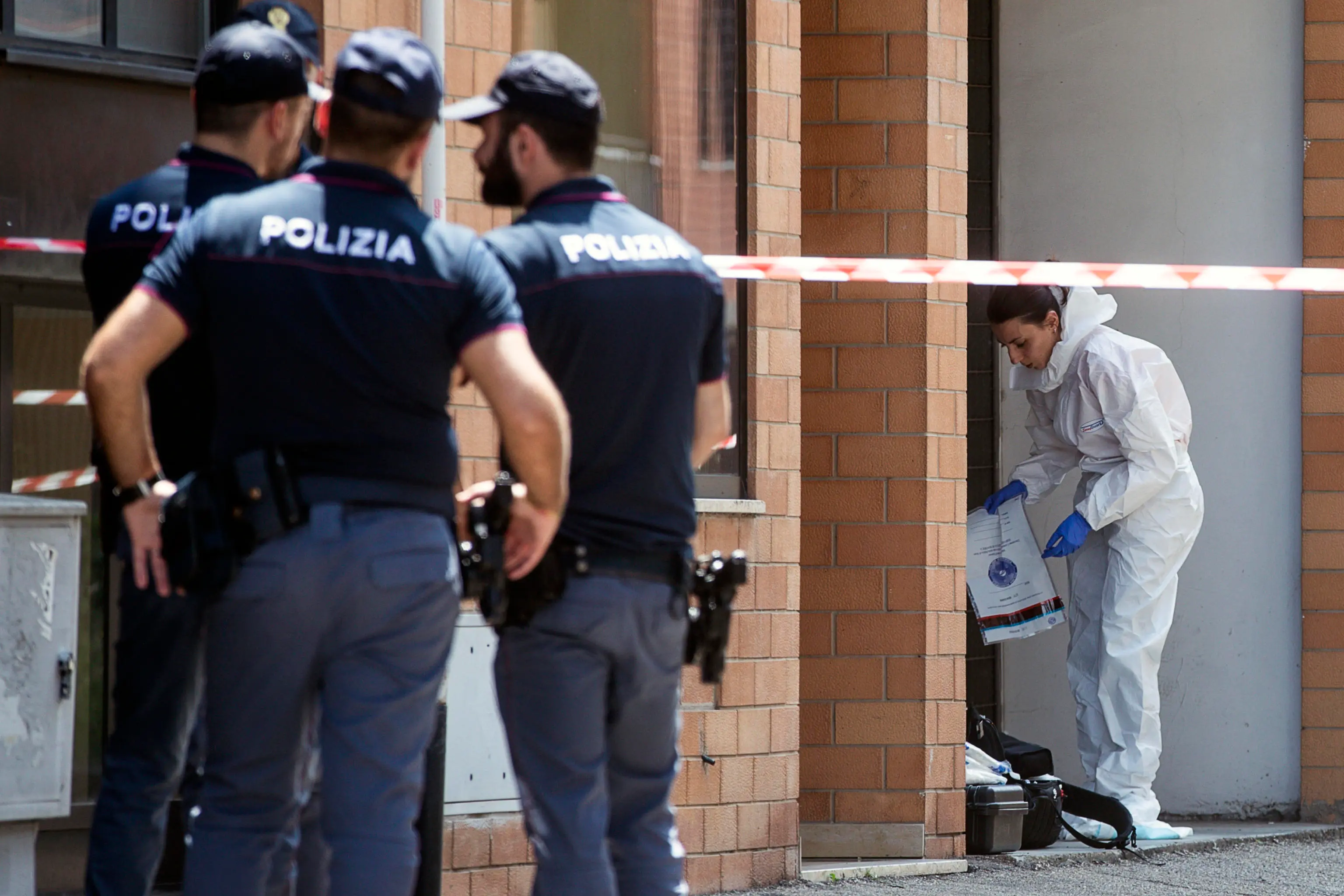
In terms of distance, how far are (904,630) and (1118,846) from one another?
4.17ft

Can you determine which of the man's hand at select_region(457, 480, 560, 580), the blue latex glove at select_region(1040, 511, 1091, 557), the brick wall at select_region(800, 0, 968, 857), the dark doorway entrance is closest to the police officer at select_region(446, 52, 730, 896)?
the man's hand at select_region(457, 480, 560, 580)

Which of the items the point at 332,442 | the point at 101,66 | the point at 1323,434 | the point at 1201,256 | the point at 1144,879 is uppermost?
the point at 101,66

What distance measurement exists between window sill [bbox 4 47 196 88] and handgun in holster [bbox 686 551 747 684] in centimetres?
224

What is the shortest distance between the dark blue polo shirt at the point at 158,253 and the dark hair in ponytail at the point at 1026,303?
185 inches

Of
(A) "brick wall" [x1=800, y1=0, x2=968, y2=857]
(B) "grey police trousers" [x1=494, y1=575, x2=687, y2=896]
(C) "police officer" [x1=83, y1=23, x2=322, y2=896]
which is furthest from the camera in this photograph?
(A) "brick wall" [x1=800, y1=0, x2=968, y2=857]

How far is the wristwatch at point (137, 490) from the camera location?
3.81 meters

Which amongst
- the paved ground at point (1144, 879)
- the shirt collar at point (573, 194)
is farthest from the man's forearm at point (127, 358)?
the paved ground at point (1144, 879)

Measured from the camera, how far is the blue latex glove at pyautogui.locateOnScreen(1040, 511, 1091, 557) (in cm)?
848

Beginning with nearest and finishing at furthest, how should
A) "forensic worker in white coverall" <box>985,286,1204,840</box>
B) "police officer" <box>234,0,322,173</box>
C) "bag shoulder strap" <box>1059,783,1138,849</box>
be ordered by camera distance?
"police officer" <box>234,0,322,173</box>
"bag shoulder strap" <box>1059,783,1138,849</box>
"forensic worker in white coverall" <box>985,286,1204,840</box>

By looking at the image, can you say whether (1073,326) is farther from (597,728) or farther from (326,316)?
(326,316)

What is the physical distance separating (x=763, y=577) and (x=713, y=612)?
2.60 meters

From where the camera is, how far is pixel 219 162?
4.34m

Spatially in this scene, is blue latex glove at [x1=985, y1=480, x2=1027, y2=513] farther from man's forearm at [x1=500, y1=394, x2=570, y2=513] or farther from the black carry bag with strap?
man's forearm at [x1=500, y1=394, x2=570, y2=513]

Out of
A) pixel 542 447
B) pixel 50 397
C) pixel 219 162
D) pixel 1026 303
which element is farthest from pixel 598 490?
pixel 1026 303
